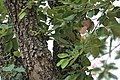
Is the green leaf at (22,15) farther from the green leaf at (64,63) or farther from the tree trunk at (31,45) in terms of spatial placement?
the green leaf at (64,63)

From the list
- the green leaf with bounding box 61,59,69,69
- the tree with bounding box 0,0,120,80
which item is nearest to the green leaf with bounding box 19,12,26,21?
the tree with bounding box 0,0,120,80

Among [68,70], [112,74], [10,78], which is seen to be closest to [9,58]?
[10,78]

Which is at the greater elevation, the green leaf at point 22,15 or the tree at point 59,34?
the green leaf at point 22,15

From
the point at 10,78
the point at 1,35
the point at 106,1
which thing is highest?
the point at 106,1

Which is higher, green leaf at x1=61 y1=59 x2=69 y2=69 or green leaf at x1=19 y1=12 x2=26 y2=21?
green leaf at x1=19 y1=12 x2=26 y2=21

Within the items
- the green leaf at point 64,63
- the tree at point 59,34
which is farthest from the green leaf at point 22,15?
the green leaf at point 64,63

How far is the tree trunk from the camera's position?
971 mm

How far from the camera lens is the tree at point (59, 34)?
887 millimetres

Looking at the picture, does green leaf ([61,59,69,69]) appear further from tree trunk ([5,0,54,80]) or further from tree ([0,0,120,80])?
tree trunk ([5,0,54,80])

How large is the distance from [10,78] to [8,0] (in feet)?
0.86

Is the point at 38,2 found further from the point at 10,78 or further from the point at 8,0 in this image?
the point at 10,78

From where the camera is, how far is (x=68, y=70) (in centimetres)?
107

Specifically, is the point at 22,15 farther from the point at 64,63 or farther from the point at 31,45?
the point at 64,63

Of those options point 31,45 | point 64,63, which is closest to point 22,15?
point 31,45
